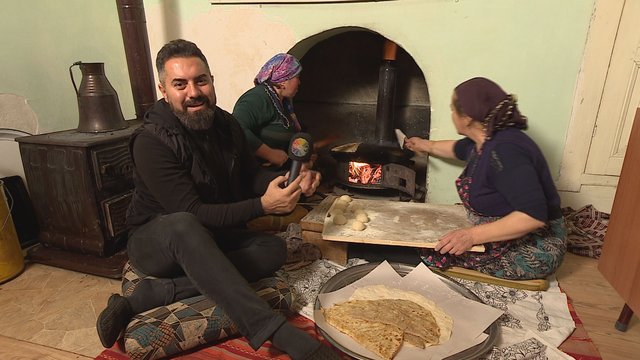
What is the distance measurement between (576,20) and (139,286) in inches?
95.9

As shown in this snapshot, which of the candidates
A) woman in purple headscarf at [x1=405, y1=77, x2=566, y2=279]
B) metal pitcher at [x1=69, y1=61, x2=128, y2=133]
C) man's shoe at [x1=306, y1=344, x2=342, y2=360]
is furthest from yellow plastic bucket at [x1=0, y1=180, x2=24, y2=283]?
woman in purple headscarf at [x1=405, y1=77, x2=566, y2=279]

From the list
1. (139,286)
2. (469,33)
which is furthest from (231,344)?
(469,33)

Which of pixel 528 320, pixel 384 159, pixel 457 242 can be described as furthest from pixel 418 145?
pixel 528 320

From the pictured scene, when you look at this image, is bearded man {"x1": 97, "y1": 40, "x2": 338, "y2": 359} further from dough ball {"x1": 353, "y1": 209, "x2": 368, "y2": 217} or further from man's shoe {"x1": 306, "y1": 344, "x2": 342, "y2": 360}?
dough ball {"x1": 353, "y1": 209, "x2": 368, "y2": 217}

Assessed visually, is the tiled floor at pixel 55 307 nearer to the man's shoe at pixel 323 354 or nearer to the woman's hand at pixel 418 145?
the man's shoe at pixel 323 354

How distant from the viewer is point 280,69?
7.55ft

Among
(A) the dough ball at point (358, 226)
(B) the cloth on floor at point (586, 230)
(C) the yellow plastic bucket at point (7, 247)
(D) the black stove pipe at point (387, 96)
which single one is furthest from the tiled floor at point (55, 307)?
(B) the cloth on floor at point (586, 230)

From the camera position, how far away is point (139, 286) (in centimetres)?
152

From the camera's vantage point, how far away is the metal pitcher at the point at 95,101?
2166mm

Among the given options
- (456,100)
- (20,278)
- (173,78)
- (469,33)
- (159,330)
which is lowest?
(20,278)

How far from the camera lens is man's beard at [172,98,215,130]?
5.12ft

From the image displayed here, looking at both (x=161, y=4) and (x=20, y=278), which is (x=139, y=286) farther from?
(x=161, y=4)

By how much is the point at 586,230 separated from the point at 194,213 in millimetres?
2131

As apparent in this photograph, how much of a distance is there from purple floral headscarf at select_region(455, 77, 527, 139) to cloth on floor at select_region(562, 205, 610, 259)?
3.29 feet
